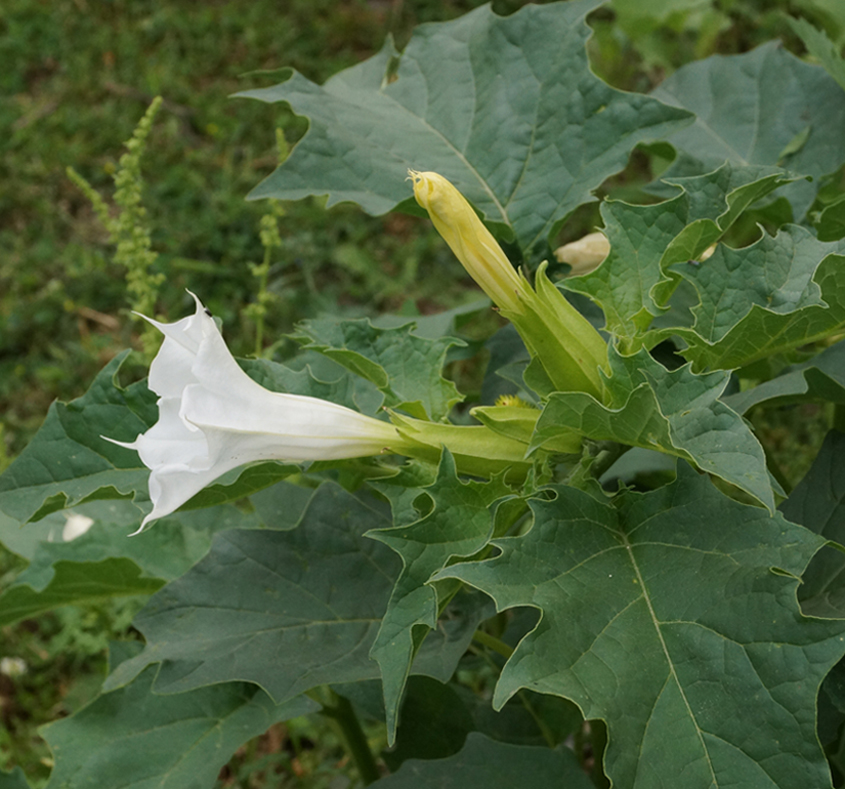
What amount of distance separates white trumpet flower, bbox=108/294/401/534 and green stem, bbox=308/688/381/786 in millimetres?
596

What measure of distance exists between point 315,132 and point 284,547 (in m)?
0.59

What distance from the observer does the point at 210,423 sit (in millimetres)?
914

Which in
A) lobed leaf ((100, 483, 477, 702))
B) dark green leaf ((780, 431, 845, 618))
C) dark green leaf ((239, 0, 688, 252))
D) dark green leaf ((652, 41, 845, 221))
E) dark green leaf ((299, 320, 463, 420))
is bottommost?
dark green leaf ((780, 431, 845, 618))

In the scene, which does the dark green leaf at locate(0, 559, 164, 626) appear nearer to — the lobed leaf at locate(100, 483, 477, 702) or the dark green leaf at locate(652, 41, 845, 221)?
the lobed leaf at locate(100, 483, 477, 702)

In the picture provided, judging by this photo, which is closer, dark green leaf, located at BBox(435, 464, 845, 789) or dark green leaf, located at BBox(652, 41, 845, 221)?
dark green leaf, located at BBox(435, 464, 845, 789)

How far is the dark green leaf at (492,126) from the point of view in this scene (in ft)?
4.49

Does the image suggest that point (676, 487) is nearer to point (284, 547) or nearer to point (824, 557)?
point (824, 557)

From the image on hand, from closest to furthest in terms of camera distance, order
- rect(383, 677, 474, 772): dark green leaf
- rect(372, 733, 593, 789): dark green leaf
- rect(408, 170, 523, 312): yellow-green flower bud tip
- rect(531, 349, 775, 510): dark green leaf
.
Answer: rect(531, 349, 775, 510): dark green leaf, rect(408, 170, 523, 312): yellow-green flower bud tip, rect(372, 733, 593, 789): dark green leaf, rect(383, 677, 474, 772): dark green leaf

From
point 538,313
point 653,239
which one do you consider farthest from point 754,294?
point 538,313

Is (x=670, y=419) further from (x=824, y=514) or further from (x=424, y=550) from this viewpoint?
(x=824, y=514)

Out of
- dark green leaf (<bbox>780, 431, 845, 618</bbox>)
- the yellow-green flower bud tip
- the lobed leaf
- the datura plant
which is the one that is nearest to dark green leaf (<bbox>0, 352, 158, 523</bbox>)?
the datura plant

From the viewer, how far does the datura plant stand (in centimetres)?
90

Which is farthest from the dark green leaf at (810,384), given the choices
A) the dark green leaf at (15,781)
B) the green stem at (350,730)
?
the dark green leaf at (15,781)

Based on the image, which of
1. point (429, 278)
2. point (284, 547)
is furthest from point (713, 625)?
point (429, 278)
